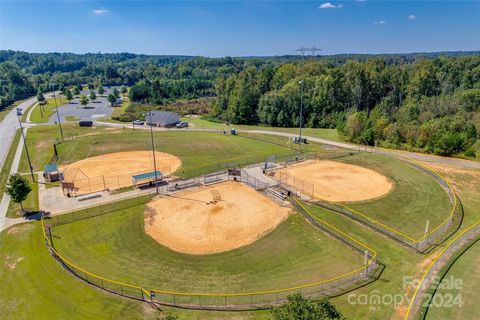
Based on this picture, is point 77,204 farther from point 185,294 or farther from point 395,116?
point 395,116

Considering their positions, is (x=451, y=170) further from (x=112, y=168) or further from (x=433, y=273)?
(x=112, y=168)

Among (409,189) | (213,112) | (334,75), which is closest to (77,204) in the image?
(409,189)

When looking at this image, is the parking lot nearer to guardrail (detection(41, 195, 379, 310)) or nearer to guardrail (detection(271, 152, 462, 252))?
guardrail (detection(271, 152, 462, 252))

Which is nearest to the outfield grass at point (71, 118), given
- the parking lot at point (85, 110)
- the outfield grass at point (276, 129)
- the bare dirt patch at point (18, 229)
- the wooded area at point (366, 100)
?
the parking lot at point (85, 110)

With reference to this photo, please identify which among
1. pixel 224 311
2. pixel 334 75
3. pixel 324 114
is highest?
pixel 334 75

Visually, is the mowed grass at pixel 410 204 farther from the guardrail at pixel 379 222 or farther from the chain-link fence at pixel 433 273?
the chain-link fence at pixel 433 273

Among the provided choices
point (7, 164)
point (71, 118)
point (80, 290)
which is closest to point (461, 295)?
point (80, 290)

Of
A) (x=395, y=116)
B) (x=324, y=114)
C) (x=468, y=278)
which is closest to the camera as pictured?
(x=468, y=278)
